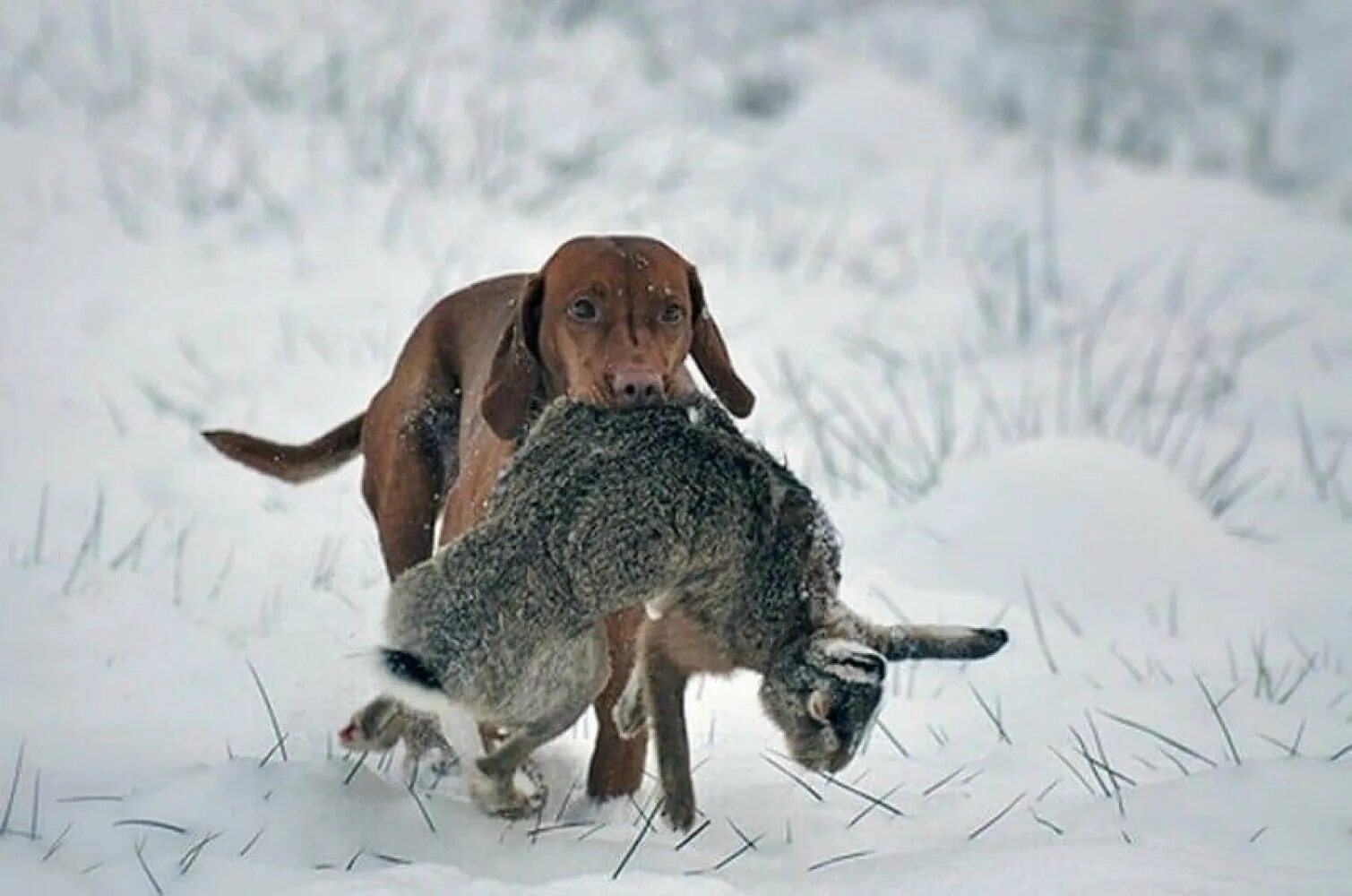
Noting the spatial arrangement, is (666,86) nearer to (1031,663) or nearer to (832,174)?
(832,174)

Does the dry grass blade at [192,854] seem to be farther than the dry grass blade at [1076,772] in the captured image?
No

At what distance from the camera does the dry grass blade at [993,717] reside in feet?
16.3

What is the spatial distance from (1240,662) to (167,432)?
11.9ft

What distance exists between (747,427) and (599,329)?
3490 mm

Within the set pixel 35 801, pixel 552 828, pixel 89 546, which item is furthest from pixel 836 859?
pixel 89 546

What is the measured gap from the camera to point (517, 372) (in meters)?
4.69

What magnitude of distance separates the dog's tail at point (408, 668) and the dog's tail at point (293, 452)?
1907mm

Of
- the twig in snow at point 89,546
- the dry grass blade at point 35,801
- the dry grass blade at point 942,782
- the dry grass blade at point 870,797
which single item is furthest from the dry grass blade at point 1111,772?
the twig in snow at point 89,546

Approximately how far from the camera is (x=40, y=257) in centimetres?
884

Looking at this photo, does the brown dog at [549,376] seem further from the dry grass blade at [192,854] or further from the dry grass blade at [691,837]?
the dry grass blade at [192,854]

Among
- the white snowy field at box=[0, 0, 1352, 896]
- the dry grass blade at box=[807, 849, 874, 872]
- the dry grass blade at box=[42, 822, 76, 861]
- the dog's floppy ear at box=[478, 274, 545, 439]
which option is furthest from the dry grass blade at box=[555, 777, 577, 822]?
the dry grass blade at box=[42, 822, 76, 861]

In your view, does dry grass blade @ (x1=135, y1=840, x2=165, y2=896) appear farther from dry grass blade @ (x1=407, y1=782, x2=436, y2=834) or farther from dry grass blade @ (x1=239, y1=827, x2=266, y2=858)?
dry grass blade @ (x1=407, y1=782, x2=436, y2=834)

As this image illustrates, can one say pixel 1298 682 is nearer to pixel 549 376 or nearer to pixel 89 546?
pixel 549 376

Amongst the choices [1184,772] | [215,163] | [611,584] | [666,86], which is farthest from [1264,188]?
[611,584]
